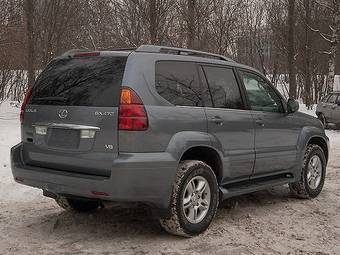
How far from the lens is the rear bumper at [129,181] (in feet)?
13.9

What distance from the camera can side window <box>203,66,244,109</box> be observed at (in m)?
5.29

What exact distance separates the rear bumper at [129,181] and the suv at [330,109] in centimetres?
1433

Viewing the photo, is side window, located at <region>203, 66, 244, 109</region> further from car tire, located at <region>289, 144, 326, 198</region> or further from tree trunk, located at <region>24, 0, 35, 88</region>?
tree trunk, located at <region>24, 0, 35, 88</region>

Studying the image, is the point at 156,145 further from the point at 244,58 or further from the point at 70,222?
the point at 244,58

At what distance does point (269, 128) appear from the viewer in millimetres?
5934

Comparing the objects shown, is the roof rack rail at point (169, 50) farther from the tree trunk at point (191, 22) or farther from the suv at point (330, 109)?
the suv at point (330, 109)

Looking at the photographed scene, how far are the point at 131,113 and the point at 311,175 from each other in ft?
11.5

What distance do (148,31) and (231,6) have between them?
585 centimetres

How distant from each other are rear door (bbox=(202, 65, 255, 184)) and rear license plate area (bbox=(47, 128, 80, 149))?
1384 mm

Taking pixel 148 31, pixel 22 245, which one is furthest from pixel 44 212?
pixel 148 31

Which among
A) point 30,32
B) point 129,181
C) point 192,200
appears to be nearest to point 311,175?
point 192,200

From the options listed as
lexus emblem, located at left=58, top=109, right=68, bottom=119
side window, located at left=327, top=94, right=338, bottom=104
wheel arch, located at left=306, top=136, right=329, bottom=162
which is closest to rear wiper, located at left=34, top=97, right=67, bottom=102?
lexus emblem, located at left=58, top=109, right=68, bottom=119

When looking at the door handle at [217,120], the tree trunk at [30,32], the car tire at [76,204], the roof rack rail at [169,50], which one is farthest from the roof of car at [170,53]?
the tree trunk at [30,32]

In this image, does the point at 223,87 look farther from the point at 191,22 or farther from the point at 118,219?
the point at 191,22
